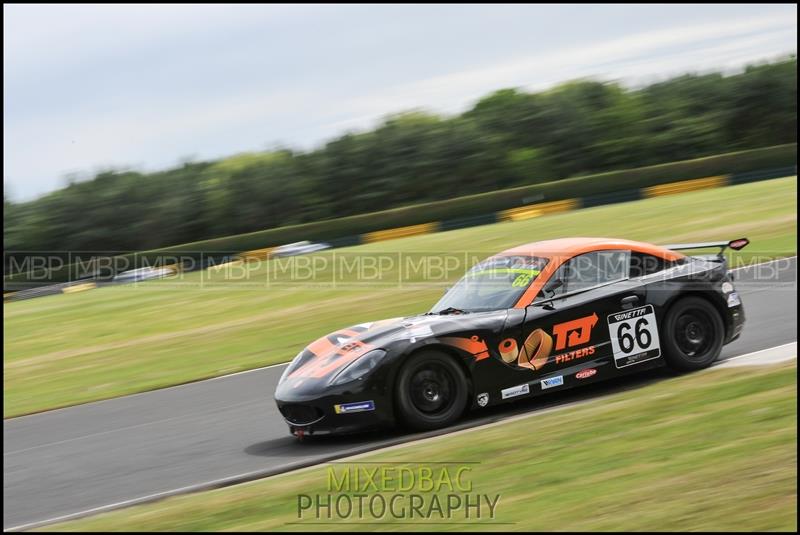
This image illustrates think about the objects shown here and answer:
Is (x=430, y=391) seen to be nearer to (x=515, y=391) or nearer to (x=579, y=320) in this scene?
(x=515, y=391)

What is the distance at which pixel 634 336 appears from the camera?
788 centimetres

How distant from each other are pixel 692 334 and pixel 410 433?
2.78 m

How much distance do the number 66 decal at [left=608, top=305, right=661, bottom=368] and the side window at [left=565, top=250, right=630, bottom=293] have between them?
355mm

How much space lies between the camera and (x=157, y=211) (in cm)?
4894

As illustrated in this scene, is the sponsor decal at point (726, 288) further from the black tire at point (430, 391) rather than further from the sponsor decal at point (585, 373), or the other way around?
the black tire at point (430, 391)

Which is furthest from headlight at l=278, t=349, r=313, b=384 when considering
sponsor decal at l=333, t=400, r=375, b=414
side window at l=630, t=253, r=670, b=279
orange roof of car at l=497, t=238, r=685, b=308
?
side window at l=630, t=253, r=670, b=279

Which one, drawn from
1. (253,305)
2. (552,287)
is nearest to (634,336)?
(552,287)

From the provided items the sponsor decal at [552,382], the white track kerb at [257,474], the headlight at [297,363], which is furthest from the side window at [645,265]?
the headlight at [297,363]

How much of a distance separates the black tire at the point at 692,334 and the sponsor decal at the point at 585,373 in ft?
2.48

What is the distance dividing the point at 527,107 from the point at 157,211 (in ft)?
72.5

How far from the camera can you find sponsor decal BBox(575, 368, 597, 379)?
7633 millimetres

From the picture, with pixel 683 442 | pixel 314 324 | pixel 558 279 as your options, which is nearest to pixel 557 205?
pixel 314 324

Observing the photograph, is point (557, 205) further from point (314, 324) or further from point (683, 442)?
point (683, 442)

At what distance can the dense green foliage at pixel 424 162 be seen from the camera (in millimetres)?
48938
